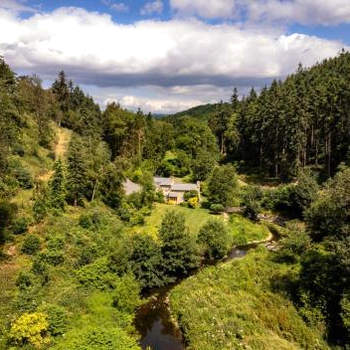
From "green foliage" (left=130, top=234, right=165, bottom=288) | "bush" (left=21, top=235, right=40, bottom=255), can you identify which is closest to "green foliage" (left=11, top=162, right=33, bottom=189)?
"bush" (left=21, top=235, right=40, bottom=255)

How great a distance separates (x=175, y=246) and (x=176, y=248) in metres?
0.27

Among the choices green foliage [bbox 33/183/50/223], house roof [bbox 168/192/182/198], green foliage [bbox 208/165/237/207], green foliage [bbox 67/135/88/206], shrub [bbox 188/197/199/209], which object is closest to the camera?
green foliage [bbox 33/183/50/223]

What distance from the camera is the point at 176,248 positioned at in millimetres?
30906

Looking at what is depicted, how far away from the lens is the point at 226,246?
36.1 metres

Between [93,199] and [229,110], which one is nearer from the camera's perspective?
[93,199]

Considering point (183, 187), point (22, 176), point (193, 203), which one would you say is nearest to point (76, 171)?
point (22, 176)

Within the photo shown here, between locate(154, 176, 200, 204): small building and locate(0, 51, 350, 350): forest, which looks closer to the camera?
locate(0, 51, 350, 350): forest

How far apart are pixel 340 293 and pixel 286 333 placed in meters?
4.90

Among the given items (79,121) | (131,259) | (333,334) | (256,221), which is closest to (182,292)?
(131,259)

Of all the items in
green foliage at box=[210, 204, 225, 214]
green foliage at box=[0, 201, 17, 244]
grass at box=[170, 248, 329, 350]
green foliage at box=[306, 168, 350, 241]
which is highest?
green foliage at box=[306, 168, 350, 241]

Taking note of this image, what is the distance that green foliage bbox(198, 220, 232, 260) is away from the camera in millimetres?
35562

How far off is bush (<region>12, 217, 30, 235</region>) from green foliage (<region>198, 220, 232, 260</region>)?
18.1m

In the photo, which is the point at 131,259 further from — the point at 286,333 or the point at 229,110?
the point at 229,110

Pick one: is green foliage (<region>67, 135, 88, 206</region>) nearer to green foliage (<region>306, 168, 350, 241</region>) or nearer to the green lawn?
the green lawn
